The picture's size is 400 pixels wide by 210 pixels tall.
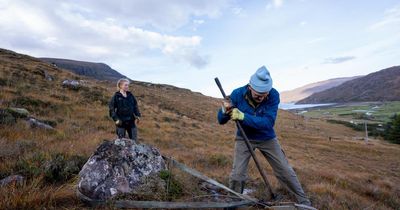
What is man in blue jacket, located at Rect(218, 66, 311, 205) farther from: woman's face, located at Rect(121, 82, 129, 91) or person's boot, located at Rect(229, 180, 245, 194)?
woman's face, located at Rect(121, 82, 129, 91)

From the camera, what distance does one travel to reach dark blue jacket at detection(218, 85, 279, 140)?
15.0 feet

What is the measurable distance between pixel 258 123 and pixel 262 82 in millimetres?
620

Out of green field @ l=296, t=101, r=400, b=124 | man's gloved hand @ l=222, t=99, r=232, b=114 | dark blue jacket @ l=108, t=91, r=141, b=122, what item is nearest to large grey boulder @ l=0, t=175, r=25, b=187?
man's gloved hand @ l=222, t=99, r=232, b=114

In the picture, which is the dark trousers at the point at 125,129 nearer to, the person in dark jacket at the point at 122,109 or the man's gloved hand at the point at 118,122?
the person in dark jacket at the point at 122,109

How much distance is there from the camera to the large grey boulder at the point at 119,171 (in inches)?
157

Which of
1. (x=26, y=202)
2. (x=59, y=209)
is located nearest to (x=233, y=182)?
(x=59, y=209)

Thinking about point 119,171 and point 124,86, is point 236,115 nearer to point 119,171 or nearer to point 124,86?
point 119,171

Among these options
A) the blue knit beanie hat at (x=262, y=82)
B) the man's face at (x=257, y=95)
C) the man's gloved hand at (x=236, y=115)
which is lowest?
the man's gloved hand at (x=236, y=115)

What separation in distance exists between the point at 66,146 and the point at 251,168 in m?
5.37

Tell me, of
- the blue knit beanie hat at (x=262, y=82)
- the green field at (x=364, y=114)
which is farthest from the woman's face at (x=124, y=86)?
the green field at (x=364, y=114)

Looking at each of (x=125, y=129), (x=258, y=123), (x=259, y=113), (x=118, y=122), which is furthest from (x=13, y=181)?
(x=125, y=129)

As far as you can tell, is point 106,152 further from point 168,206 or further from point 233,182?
point 233,182

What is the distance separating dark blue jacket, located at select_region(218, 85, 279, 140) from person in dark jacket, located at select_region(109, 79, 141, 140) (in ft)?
13.3

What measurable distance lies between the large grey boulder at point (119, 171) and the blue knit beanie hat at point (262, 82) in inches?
76.5
